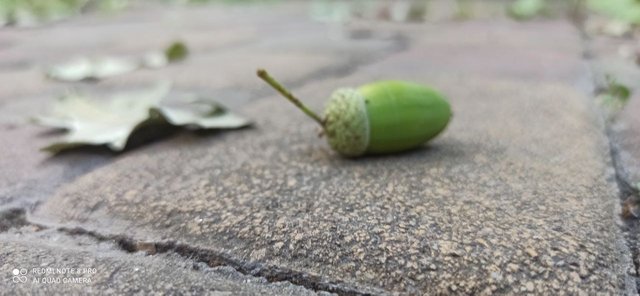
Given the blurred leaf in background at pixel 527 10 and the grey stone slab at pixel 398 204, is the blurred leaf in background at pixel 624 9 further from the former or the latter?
the blurred leaf in background at pixel 527 10

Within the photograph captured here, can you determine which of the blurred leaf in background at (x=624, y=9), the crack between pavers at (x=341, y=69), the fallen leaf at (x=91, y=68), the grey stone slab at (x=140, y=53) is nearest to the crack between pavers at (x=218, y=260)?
the grey stone slab at (x=140, y=53)

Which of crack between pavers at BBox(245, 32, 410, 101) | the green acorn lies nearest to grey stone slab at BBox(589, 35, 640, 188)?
the green acorn

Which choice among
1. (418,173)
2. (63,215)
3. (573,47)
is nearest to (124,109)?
(63,215)

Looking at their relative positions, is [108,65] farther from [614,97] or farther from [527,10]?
[527,10]

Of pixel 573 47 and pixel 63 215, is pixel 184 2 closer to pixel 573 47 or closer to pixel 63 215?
pixel 573 47

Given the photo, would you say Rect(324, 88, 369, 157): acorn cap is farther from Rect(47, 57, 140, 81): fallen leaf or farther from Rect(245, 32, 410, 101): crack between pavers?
Rect(47, 57, 140, 81): fallen leaf

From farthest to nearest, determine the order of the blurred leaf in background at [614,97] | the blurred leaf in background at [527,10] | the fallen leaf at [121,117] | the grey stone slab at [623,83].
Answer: the blurred leaf in background at [527,10] → the blurred leaf in background at [614,97] → the fallen leaf at [121,117] → the grey stone slab at [623,83]

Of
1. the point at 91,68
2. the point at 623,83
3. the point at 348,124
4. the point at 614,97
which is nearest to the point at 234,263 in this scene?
the point at 348,124
